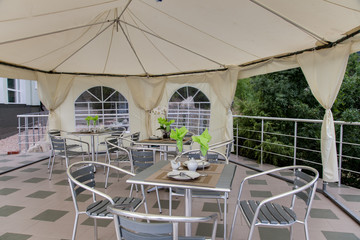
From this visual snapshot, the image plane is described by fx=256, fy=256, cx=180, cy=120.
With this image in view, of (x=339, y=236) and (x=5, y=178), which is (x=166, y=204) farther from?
(x=5, y=178)

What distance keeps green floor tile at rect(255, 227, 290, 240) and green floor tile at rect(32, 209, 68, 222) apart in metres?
2.33

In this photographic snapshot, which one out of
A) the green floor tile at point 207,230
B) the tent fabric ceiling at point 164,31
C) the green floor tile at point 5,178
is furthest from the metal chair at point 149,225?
the green floor tile at point 5,178

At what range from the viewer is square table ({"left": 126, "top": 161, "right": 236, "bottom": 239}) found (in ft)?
6.14

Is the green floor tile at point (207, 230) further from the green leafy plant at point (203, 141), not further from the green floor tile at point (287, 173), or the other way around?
the green floor tile at point (287, 173)

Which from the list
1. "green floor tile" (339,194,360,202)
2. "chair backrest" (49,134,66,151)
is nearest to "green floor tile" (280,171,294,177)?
"green floor tile" (339,194,360,202)

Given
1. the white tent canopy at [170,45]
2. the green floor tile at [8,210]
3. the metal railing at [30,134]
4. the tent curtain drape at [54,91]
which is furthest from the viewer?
the metal railing at [30,134]

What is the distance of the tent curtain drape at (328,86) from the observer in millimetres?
3617

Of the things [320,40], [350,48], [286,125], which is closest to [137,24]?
[320,40]

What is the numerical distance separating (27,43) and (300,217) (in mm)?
4757

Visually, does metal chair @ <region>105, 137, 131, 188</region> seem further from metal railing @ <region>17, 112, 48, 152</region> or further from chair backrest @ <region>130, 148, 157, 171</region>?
metal railing @ <region>17, 112, 48, 152</region>

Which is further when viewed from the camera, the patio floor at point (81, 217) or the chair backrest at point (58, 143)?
the chair backrest at point (58, 143)

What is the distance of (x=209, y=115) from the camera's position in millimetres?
6809

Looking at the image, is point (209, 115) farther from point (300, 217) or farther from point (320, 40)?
point (300, 217)

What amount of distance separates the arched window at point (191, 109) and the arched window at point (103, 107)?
1377 mm
